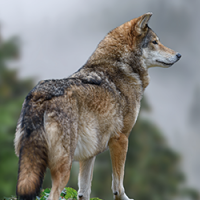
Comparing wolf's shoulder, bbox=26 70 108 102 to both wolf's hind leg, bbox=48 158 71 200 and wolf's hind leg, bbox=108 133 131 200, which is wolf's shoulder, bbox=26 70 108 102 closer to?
wolf's hind leg, bbox=48 158 71 200

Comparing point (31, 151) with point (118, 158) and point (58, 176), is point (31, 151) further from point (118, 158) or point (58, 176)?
point (118, 158)

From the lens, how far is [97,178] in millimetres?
9039

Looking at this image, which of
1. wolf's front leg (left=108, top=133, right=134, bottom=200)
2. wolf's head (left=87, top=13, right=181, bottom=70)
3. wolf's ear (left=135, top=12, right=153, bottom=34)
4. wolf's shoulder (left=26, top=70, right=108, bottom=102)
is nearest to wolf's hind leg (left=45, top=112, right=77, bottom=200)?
wolf's shoulder (left=26, top=70, right=108, bottom=102)

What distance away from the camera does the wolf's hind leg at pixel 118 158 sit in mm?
4176

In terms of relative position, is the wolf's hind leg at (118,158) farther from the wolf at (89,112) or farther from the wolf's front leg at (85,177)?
the wolf's front leg at (85,177)

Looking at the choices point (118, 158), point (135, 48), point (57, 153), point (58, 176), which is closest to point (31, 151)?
point (57, 153)

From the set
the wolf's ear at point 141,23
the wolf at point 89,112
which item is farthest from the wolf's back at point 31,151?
the wolf's ear at point 141,23

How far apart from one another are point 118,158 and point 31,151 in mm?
1553

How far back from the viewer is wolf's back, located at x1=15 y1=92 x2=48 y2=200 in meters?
2.88

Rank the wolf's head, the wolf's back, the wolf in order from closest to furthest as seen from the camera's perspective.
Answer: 1. the wolf's back
2. the wolf
3. the wolf's head

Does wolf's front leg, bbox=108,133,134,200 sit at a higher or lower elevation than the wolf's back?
lower

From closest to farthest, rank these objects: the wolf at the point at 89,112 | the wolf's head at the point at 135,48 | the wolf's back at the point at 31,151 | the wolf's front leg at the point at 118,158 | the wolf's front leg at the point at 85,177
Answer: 1. the wolf's back at the point at 31,151
2. the wolf at the point at 89,112
3. the wolf's front leg at the point at 118,158
4. the wolf's front leg at the point at 85,177
5. the wolf's head at the point at 135,48

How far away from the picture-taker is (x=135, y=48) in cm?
460

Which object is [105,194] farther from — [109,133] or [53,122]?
[53,122]
